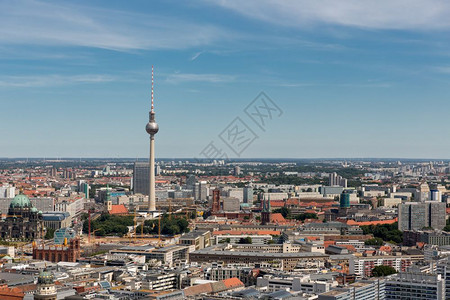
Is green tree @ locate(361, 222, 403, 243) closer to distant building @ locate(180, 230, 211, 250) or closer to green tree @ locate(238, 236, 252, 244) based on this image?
green tree @ locate(238, 236, 252, 244)

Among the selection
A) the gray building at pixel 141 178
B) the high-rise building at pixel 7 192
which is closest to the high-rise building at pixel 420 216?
the high-rise building at pixel 7 192

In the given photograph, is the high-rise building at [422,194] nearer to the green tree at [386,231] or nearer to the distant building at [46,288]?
the green tree at [386,231]

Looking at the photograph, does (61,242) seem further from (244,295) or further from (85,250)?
(244,295)

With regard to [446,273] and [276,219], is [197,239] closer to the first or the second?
[276,219]

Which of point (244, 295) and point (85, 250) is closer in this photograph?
point (244, 295)

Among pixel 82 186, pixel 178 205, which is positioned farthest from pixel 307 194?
pixel 82 186

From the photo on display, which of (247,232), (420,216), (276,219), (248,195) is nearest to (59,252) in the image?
(247,232)

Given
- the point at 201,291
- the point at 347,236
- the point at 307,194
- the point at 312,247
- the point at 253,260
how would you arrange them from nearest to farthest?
the point at 201,291, the point at 253,260, the point at 312,247, the point at 347,236, the point at 307,194
